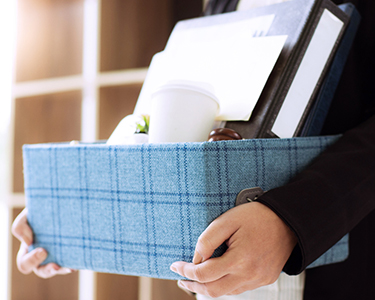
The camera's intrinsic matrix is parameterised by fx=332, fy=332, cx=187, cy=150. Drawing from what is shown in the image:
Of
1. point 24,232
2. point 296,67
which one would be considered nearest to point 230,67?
point 296,67

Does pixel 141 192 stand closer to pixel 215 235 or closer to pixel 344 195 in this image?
pixel 215 235

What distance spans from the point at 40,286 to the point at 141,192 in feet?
3.12

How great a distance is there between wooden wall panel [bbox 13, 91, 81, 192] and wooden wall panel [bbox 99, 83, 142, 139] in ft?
0.38

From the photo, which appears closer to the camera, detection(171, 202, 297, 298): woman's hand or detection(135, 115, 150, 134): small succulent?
detection(171, 202, 297, 298): woman's hand

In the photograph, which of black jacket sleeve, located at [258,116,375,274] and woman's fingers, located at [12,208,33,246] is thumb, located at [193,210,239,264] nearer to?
black jacket sleeve, located at [258,116,375,274]

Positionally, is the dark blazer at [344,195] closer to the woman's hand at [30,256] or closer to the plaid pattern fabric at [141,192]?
the plaid pattern fabric at [141,192]

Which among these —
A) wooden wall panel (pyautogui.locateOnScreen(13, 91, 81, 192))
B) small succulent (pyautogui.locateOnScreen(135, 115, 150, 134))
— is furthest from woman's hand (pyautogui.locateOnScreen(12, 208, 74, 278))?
wooden wall panel (pyautogui.locateOnScreen(13, 91, 81, 192))

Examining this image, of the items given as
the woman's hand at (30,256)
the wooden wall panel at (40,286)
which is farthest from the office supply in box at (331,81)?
the wooden wall panel at (40,286)

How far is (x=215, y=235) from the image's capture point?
13.7 inches

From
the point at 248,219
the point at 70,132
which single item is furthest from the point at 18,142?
the point at 248,219

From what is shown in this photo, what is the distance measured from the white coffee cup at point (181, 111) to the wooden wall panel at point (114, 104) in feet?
1.95

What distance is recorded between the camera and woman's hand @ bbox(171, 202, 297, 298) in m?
→ 0.35

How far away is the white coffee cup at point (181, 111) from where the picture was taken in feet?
1.38

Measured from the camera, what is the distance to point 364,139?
1.52ft
